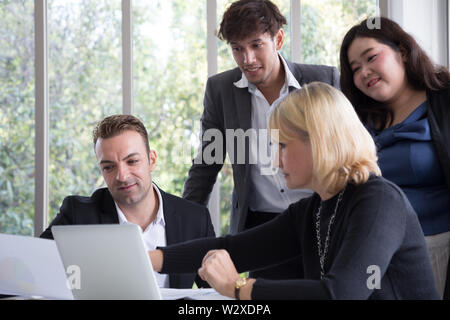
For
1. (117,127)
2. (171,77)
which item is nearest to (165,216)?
(117,127)

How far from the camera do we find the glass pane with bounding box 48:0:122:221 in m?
3.58

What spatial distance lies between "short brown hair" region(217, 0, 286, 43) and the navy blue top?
28.5 inches

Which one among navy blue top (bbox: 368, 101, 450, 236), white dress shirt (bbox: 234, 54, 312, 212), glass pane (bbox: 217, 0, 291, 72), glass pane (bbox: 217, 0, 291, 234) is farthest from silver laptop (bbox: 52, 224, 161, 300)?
glass pane (bbox: 217, 0, 291, 72)

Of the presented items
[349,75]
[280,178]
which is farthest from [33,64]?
[349,75]

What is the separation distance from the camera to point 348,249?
1349 millimetres

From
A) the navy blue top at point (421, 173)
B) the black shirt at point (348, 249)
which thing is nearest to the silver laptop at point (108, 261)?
the black shirt at point (348, 249)

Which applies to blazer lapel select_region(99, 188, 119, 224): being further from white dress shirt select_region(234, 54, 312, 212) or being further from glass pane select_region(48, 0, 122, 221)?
glass pane select_region(48, 0, 122, 221)

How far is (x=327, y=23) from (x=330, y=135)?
1.97 metres

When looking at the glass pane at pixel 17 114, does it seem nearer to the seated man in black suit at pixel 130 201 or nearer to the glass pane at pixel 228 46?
the glass pane at pixel 228 46

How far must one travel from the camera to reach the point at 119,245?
1.35 m

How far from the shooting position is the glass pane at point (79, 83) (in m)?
3.58

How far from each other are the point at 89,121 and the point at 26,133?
0.45 metres

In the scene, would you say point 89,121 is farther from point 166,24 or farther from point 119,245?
point 119,245
